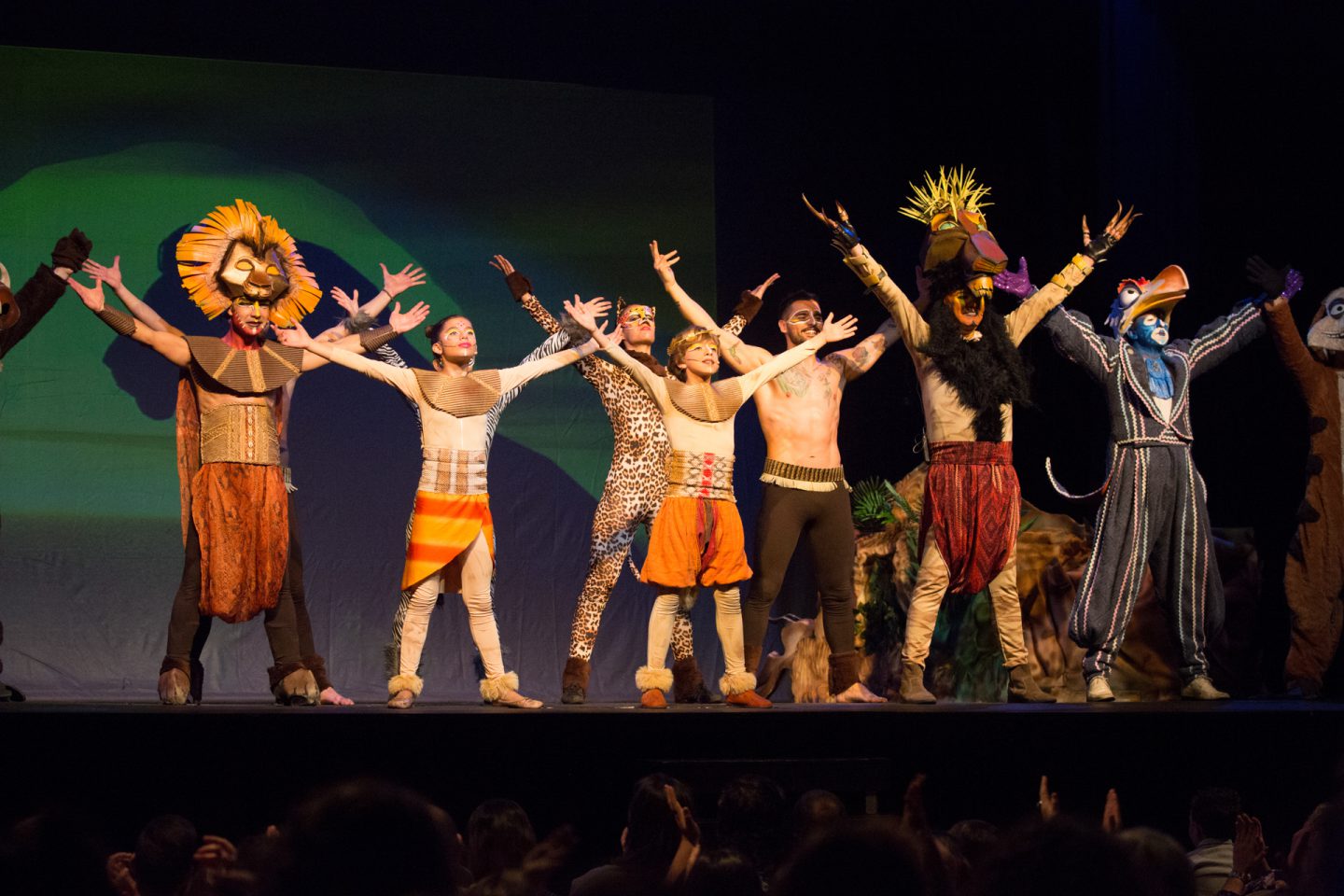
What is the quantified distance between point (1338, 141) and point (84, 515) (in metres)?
6.50

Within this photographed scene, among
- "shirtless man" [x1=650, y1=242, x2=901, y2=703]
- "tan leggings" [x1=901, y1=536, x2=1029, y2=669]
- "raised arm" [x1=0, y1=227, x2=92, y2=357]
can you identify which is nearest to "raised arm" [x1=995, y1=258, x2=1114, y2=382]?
"shirtless man" [x1=650, y1=242, x2=901, y2=703]

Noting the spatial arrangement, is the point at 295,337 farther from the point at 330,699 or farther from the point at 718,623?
the point at 718,623

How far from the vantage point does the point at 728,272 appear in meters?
8.32

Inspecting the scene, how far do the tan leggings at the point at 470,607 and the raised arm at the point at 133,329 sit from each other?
1238 mm

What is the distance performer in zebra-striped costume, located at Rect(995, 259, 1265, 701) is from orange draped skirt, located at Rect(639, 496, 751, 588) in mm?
1492

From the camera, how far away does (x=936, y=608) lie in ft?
20.3

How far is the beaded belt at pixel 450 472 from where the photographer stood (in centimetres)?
579

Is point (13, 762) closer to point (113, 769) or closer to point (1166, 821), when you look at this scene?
point (113, 769)

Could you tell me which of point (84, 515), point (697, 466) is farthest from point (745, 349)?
point (84, 515)

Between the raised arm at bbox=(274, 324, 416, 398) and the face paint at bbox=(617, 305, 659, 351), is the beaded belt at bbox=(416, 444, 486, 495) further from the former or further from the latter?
the face paint at bbox=(617, 305, 659, 351)

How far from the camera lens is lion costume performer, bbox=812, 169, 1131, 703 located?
612 centimetres

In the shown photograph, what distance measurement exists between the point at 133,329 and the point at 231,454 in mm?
577

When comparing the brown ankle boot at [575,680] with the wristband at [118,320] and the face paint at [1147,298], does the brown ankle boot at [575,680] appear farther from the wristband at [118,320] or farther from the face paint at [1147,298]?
the face paint at [1147,298]

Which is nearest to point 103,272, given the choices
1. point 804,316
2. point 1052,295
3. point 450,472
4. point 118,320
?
point 118,320
